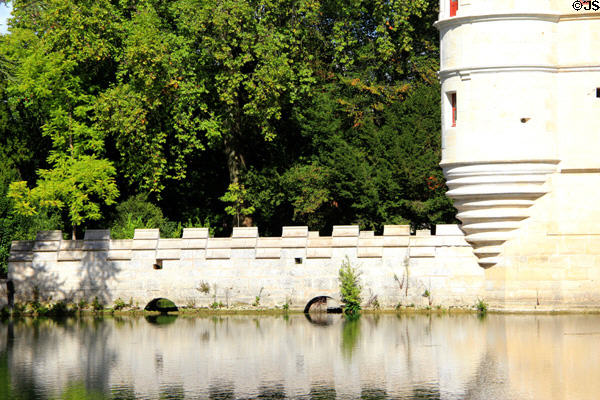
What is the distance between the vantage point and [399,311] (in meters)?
25.4

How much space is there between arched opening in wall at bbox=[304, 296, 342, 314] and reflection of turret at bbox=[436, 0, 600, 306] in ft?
14.9

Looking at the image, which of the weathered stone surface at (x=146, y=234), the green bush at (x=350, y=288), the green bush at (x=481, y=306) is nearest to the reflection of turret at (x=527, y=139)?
the green bush at (x=481, y=306)

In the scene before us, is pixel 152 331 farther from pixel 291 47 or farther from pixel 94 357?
pixel 291 47

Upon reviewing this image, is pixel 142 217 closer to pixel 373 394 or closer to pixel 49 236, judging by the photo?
pixel 49 236

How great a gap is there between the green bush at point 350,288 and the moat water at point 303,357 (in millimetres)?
533

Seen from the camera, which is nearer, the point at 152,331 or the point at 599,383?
the point at 599,383

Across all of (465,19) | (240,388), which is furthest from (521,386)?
(465,19)

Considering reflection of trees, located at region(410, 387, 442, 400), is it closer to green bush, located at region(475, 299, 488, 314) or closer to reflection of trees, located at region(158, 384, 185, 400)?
reflection of trees, located at region(158, 384, 185, 400)

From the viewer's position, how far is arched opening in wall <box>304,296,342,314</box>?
86.2 feet

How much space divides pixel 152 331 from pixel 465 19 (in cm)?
1078

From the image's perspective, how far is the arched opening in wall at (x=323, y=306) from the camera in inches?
1034

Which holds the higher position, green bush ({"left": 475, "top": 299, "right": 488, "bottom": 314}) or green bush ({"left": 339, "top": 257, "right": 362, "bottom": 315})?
green bush ({"left": 339, "top": 257, "right": 362, "bottom": 315})

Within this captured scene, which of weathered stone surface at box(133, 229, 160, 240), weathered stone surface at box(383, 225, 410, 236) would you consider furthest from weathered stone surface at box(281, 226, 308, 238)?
weathered stone surface at box(133, 229, 160, 240)

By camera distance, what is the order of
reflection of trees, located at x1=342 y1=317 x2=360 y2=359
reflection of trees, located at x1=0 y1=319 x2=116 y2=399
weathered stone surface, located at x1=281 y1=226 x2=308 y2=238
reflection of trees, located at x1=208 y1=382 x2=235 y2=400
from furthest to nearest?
weathered stone surface, located at x1=281 y1=226 x2=308 y2=238
reflection of trees, located at x1=342 y1=317 x2=360 y2=359
reflection of trees, located at x1=0 y1=319 x2=116 y2=399
reflection of trees, located at x1=208 y1=382 x2=235 y2=400
